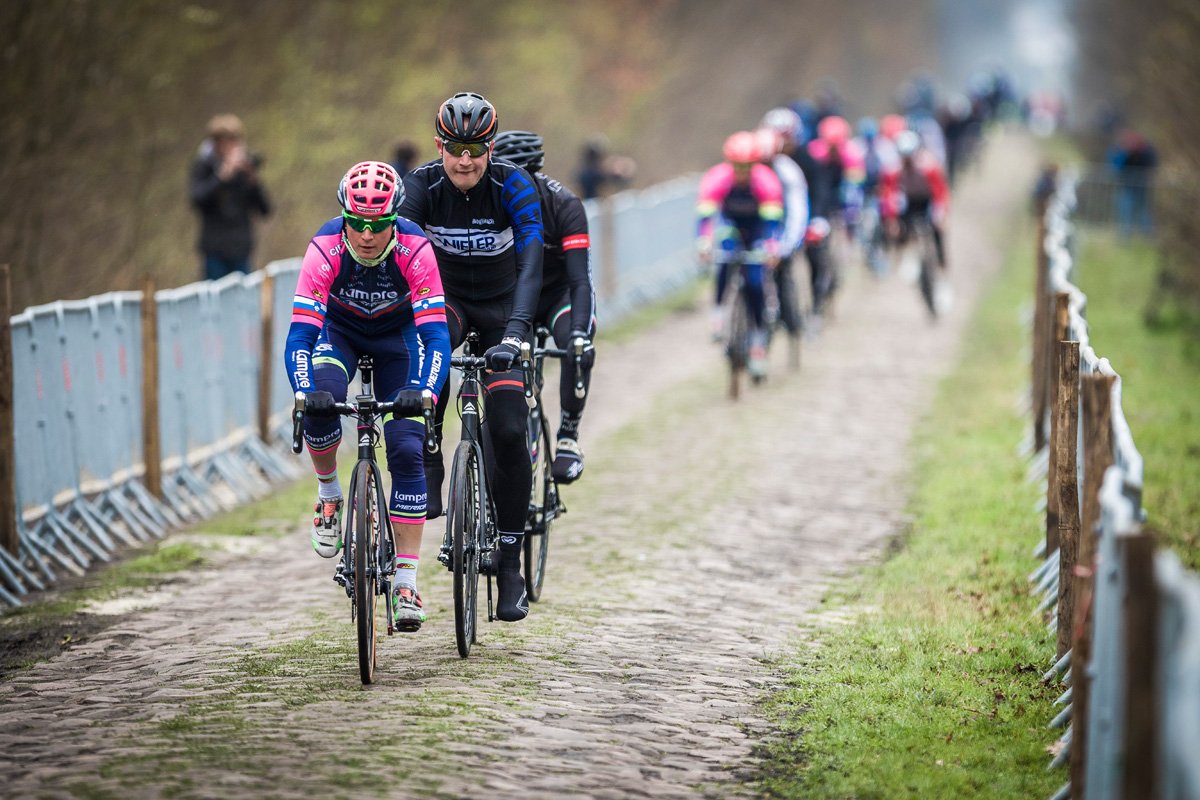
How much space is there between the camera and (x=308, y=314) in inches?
284

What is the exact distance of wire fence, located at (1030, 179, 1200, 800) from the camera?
14.3 feet

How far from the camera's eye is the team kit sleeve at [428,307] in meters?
7.30

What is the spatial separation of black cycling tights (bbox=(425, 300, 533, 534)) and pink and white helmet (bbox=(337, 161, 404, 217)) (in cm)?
91

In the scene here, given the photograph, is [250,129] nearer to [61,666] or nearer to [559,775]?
[61,666]

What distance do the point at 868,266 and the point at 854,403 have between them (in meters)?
11.3

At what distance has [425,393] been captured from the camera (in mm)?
7000

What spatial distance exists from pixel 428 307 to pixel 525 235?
0.86 meters

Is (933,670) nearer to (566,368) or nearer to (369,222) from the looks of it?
(566,368)

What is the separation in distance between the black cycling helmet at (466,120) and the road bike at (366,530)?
1.31 meters

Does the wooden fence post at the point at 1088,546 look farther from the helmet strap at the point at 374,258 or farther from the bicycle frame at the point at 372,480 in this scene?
the helmet strap at the point at 374,258

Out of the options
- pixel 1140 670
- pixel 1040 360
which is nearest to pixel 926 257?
pixel 1040 360

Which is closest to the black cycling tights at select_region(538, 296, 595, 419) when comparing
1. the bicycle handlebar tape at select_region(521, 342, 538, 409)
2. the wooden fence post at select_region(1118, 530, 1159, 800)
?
the bicycle handlebar tape at select_region(521, 342, 538, 409)

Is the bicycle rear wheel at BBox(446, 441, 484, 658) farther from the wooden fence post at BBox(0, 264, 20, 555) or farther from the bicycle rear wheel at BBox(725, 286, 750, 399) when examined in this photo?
the bicycle rear wheel at BBox(725, 286, 750, 399)

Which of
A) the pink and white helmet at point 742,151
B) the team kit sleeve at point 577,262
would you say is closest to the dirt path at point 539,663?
the team kit sleeve at point 577,262
